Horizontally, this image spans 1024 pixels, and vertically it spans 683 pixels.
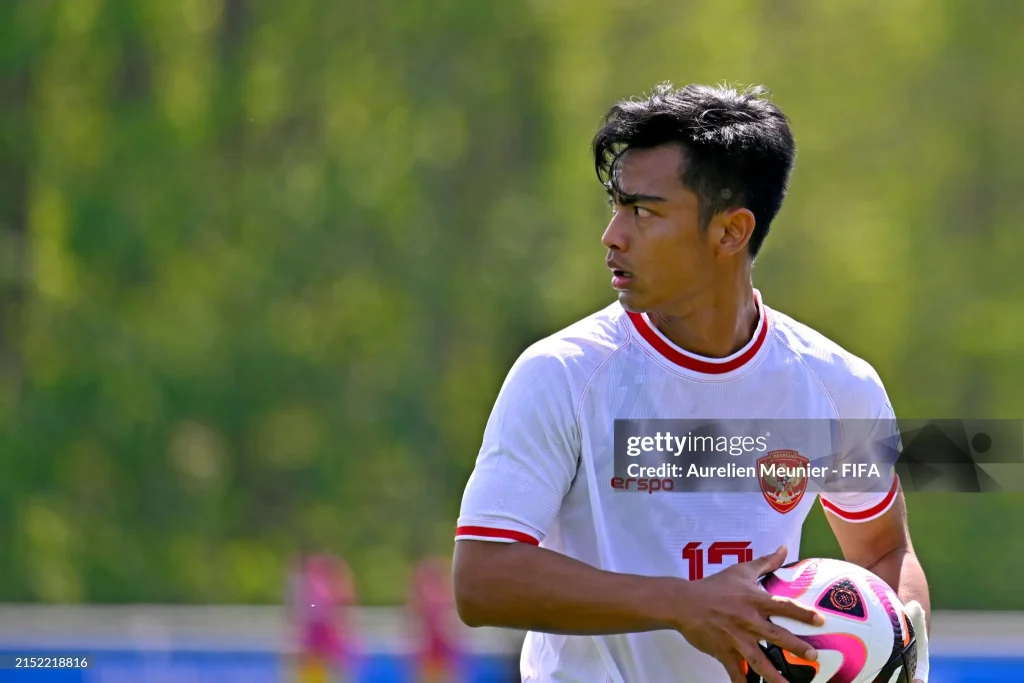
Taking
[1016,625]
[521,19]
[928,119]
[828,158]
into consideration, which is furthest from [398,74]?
[1016,625]

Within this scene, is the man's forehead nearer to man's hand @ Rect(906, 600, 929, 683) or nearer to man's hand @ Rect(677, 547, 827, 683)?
man's hand @ Rect(677, 547, 827, 683)

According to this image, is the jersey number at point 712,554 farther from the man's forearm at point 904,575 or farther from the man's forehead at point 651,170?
the man's forehead at point 651,170

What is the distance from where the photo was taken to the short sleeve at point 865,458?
2.43 metres

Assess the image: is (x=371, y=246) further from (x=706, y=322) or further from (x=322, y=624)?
(x=706, y=322)

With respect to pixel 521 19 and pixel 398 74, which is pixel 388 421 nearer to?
pixel 398 74

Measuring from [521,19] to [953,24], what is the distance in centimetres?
392

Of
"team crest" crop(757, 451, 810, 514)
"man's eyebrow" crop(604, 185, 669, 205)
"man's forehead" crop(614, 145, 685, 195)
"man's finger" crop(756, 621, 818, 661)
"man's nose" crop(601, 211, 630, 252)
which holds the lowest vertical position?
"man's finger" crop(756, 621, 818, 661)

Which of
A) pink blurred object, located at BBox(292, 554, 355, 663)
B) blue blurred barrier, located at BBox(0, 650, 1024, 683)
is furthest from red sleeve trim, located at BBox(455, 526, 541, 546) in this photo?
pink blurred object, located at BBox(292, 554, 355, 663)

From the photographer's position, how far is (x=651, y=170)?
7.52ft

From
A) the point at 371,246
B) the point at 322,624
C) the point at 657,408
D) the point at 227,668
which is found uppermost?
the point at 371,246

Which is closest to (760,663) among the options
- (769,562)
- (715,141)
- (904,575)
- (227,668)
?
(769,562)

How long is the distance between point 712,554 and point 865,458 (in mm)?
377

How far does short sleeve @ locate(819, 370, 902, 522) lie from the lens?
243 cm

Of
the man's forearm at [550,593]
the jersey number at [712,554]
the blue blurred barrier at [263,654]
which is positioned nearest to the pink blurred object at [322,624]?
the blue blurred barrier at [263,654]
